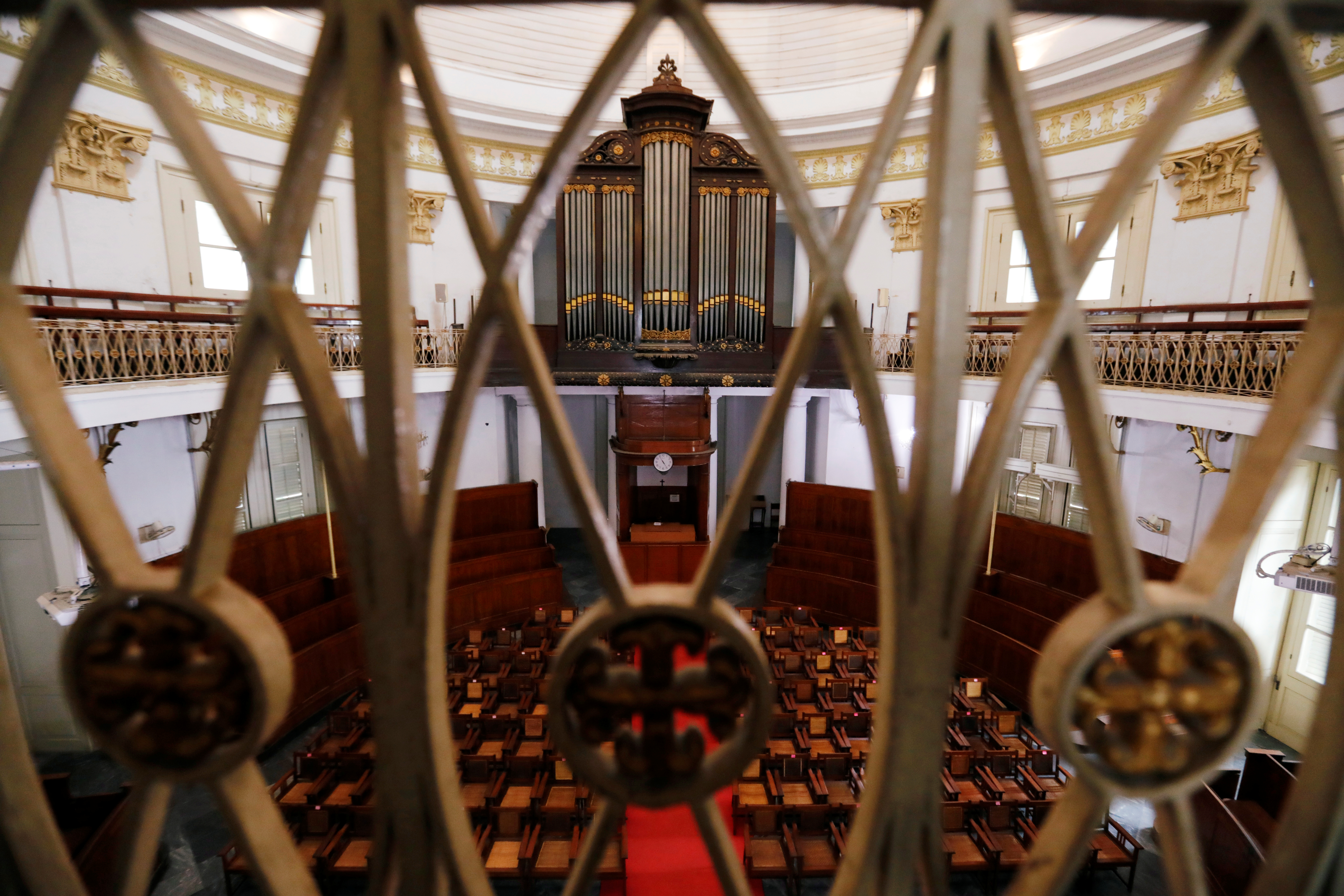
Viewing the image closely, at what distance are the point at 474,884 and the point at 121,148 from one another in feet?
30.6

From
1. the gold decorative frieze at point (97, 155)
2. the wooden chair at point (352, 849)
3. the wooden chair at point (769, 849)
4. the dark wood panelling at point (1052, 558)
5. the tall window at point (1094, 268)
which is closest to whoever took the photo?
the wooden chair at point (352, 849)

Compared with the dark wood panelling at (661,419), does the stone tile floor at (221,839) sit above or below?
below

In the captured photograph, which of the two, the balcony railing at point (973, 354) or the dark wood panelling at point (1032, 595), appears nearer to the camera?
the balcony railing at point (973, 354)

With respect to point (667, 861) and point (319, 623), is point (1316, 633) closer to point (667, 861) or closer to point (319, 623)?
point (667, 861)

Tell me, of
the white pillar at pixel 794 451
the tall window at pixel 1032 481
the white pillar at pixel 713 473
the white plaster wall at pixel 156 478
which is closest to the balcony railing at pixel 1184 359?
the tall window at pixel 1032 481

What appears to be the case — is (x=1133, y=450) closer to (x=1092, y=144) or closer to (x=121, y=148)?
(x=1092, y=144)

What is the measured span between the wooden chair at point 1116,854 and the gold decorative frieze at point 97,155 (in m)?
11.3

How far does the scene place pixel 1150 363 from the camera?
6148 millimetres

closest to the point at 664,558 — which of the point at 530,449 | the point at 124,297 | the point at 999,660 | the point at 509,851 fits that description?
the point at 530,449

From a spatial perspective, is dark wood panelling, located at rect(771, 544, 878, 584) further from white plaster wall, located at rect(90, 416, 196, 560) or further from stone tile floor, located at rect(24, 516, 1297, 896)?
white plaster wall, located at rect(90, 416, 196, 560)

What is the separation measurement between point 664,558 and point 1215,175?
8.78 meters

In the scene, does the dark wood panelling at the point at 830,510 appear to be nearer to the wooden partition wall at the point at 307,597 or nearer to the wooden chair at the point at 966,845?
the wooden chair at the point at 966,845

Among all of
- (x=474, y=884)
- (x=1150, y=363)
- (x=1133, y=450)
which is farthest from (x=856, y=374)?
(x=1133, y=450)

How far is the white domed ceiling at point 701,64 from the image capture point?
28.3 ft
